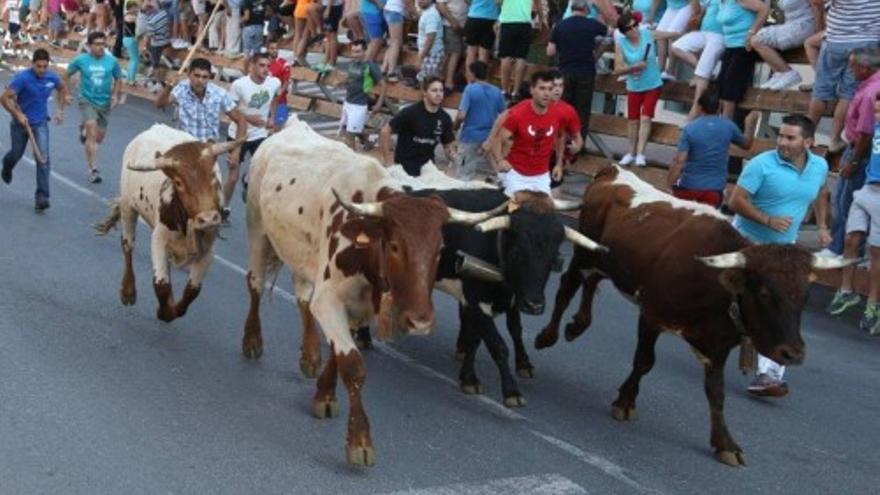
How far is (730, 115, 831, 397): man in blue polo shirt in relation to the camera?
880cm

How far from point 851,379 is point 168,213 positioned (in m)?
5.43

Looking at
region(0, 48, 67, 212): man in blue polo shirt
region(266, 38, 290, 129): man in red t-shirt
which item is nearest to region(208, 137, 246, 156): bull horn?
region(266, 38, 290, 129): man in red t-shirt

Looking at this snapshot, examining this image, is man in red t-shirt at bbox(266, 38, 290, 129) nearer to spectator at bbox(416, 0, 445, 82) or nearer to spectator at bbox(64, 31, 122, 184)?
spectator at bbox(64, 31, 122, 184)

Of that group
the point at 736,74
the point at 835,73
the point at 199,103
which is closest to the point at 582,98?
the point at 736,74

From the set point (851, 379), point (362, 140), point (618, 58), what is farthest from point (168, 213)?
point (362, 140)

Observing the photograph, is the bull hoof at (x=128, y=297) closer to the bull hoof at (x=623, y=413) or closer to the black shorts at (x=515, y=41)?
the bull hoof at (x=623, y=413)

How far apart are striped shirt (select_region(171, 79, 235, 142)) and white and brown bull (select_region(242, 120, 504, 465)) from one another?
268 centimetres

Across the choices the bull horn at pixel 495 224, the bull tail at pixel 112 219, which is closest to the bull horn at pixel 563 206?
the bull horn at pixel 495 224

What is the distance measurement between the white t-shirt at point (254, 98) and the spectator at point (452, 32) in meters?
4.38

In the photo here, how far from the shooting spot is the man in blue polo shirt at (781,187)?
346 inches

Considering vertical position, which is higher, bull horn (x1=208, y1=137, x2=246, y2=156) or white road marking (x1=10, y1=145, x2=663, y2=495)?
bull horn (x1=208, y1=137, x2=246, y2=156)

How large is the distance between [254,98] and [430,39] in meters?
4.98

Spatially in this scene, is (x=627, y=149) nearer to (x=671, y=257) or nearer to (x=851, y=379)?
(x=851, y=379)

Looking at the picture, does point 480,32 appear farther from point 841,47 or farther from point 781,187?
point 781,187
